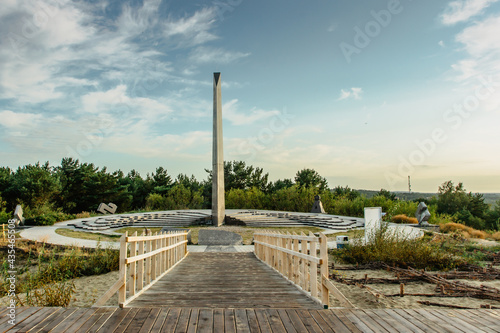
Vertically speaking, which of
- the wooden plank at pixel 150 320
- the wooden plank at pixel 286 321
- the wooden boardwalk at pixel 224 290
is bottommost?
the wooden boardwalk at pixel 224 290

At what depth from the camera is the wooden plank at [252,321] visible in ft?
10.7

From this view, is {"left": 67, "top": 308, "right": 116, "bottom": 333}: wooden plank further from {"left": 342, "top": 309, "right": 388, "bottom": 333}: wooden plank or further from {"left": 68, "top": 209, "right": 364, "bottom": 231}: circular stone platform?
{"left": 68, "top": 209, "right": 364, "bottom": 231}: circular stone platform

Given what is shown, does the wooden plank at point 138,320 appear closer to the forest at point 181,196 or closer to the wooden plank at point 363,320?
the wooden plank at point 363,320

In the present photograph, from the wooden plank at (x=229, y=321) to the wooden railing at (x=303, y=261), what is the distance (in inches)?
47.3

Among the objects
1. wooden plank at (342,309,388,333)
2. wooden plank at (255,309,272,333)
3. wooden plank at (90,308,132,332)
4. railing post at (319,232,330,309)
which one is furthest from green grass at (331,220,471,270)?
wooden plank at (90,308,132,332)

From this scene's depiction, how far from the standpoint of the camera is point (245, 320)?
A: 11.5 ft

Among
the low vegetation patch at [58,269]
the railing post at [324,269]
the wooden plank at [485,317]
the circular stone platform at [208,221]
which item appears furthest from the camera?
the circular stone platform at [208,221]

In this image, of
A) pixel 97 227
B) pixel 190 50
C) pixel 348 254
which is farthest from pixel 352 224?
pixel 97 227

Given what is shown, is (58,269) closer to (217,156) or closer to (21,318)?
(21,318)

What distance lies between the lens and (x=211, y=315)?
3.62m

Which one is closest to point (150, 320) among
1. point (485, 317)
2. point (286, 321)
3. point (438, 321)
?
point (286, 321)

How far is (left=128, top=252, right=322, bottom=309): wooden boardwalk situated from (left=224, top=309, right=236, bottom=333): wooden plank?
1.33 ft

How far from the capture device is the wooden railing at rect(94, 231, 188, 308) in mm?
4145

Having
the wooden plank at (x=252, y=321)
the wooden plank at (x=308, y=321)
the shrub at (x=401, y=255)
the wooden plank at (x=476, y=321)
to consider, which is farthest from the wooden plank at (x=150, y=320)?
the shrub at (x=401, y=255)
